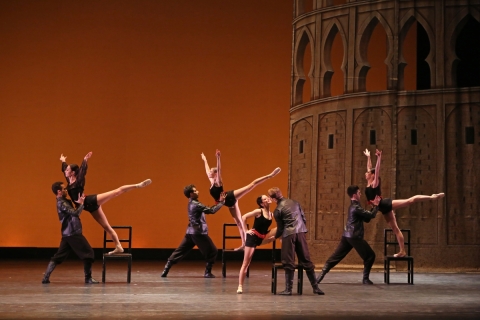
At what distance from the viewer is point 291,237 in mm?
8117

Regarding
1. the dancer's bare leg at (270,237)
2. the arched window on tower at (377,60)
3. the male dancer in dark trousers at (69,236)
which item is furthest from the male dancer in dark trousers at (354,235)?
the arched window on tower at (377,60)

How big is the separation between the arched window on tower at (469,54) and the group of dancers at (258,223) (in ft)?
12.6

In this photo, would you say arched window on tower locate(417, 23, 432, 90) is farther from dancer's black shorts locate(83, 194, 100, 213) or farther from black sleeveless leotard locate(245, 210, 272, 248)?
dancer's black shorts locate(83, 194, 100, 213)

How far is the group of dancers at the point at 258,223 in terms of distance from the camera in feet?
26.8

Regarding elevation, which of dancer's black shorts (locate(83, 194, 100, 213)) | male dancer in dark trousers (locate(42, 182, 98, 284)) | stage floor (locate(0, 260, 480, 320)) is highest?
dancer's black shorts (locate(83, 194, 100, 213))

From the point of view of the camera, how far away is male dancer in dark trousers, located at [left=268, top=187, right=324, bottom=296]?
8.09m

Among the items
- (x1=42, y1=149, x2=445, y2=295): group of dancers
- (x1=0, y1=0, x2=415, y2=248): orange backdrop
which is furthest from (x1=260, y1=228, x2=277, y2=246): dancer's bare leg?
(x1=0, y1=0, x2=415, y2=248): orange backdrop

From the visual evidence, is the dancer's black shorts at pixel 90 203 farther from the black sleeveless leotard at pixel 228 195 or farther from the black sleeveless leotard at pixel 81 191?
the black sleeveless leotard at pixel 228 195

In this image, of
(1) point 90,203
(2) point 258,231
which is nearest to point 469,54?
(2) point 258,231

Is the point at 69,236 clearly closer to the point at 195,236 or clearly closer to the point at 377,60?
the point at 195,236

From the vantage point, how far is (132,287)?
8711mm

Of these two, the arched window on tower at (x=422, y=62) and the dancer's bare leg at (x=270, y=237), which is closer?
the dancer's bare leg at (x=270, y=237)

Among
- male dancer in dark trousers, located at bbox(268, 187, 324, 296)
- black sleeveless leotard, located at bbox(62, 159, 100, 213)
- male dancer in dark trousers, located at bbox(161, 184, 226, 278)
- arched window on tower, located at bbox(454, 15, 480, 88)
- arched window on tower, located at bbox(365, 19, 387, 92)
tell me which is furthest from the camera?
arched window on tower, located at bbox(365, 19, 387, 92)

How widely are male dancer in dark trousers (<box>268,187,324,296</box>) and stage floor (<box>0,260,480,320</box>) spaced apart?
0.23 m
